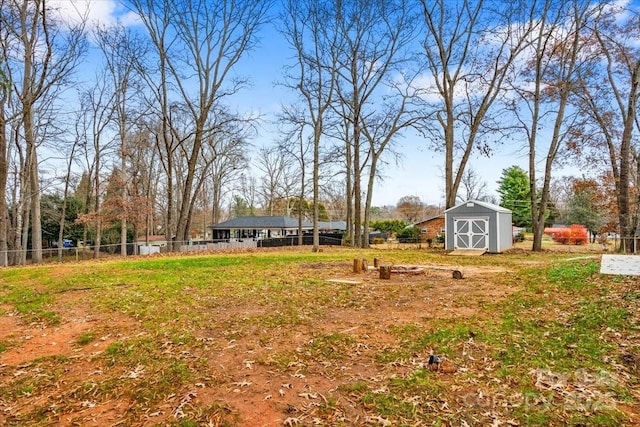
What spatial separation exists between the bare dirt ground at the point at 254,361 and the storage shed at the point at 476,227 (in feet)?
32.5

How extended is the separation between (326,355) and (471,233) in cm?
1357

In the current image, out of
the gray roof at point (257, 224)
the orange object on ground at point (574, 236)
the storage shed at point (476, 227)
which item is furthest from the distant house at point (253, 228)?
the orange object on ground at point (574, 236)

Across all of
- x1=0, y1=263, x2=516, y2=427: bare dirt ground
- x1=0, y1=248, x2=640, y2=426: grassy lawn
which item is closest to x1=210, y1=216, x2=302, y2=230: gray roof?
x1=0, y1=248, x2=640, y2=426: grassy lawn

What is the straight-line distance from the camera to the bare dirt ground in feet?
9.23

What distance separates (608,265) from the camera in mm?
7668

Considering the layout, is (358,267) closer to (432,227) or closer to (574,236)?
(432,227)

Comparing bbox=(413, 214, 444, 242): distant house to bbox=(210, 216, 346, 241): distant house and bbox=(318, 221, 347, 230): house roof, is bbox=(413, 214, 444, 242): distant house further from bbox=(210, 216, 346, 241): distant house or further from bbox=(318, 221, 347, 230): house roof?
bbox=(318, 221, 347, 230): house roof

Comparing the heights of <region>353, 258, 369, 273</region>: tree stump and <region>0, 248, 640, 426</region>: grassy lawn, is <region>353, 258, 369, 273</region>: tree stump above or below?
above

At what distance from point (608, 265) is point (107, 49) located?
885 inches

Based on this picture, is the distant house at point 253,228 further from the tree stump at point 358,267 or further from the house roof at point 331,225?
the tree stump at point 358,267

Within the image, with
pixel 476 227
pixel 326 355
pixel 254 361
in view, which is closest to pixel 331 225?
pixel 476 227

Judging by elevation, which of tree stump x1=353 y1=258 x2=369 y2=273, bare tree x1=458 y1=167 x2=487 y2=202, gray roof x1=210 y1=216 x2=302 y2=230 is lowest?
tree stump x1=353 y1=258 x2=369 y2=273

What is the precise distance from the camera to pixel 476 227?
15680 mm

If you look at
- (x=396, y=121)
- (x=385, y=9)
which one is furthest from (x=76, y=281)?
(x=385, y=9)
